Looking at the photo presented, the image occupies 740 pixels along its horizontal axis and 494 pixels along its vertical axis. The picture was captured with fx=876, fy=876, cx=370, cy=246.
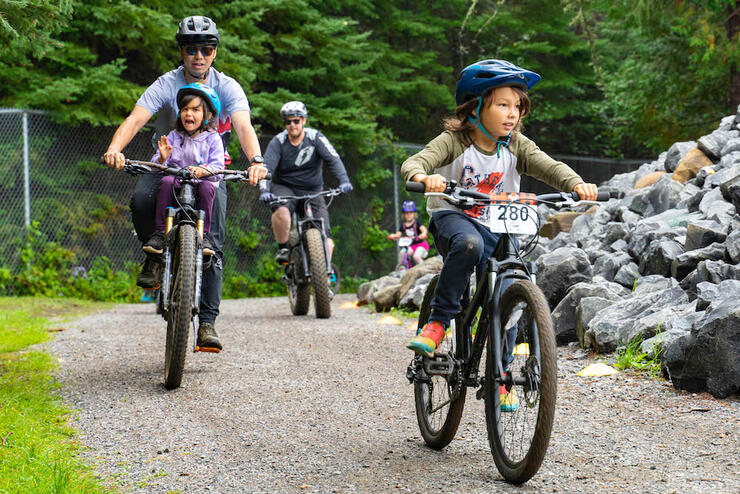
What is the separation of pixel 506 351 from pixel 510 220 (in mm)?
548

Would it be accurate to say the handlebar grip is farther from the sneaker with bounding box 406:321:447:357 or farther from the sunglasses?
the sunglasses

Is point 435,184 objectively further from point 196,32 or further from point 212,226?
point 196,32

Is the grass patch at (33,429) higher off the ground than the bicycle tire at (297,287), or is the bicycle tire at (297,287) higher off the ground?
the bicycle tire at (297,287)

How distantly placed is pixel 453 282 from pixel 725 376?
2068mm

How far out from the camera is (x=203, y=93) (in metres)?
5.78

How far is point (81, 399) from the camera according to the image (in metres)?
5.15

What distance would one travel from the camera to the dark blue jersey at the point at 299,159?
991 centimetres

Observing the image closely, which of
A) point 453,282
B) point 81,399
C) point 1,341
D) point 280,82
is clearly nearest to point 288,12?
point 280,82

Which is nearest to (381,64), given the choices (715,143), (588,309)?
(715,143)

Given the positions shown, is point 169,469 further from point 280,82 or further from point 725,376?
point 280,82

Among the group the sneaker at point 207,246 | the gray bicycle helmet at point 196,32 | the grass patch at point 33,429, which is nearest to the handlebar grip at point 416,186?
the grass patch at point 33,429

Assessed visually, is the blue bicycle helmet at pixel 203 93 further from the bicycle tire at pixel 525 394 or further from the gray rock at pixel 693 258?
the gray rock at pixel 693 258

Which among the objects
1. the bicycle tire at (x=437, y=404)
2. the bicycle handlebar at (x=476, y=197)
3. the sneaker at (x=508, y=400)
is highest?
the bicycle handlebar at (x=476, y=197)

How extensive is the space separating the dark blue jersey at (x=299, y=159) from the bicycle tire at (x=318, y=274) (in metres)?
0.87
